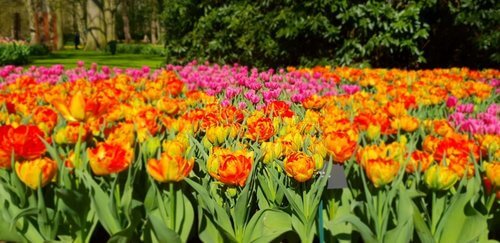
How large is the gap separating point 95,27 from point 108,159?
32679 millimetres

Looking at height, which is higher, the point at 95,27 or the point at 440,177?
the point at 95,27

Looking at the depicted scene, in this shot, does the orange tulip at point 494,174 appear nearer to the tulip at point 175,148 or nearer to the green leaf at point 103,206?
the tulip at point 175,148

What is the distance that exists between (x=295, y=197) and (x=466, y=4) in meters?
7.18

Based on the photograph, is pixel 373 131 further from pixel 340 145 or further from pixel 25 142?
pixel 25 142

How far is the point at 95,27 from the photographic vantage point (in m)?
32.5

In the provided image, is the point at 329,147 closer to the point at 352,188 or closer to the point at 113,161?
the point at 352,188

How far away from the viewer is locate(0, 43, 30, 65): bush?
1839cm

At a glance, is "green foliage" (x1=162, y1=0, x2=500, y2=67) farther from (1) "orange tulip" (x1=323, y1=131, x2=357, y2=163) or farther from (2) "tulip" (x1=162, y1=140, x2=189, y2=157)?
(2) "tulip" (x1=162, y1=140, x2=189, y2=157)

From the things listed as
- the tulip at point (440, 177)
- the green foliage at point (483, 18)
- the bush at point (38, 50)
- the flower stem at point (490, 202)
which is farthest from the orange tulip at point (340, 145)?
the bush at point (38, 50)

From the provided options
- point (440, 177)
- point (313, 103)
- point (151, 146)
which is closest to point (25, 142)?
point (151, 146)

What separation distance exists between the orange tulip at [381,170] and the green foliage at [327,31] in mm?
6311

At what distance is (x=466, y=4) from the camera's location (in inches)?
313

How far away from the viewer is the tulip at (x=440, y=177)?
169cm

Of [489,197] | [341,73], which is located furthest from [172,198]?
[341,73]
